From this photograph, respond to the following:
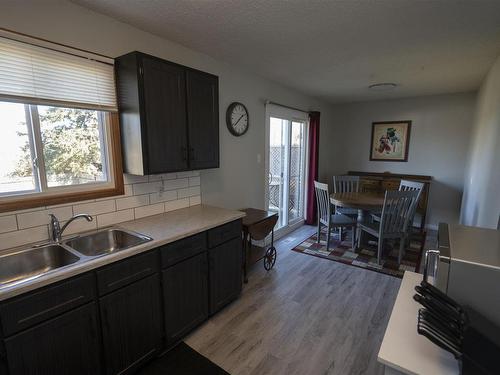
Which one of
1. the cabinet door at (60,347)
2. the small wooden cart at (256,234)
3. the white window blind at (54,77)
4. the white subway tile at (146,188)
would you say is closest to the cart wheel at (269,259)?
the small wooden cart at (256,234)

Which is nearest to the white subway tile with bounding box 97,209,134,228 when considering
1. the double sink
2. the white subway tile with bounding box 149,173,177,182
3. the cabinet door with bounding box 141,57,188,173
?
the double sink

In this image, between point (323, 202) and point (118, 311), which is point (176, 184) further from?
point (323, 202)

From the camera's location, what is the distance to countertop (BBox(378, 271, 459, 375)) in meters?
0.88

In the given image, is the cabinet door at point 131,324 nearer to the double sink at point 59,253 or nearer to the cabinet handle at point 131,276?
the cabinet handle at point 131,276

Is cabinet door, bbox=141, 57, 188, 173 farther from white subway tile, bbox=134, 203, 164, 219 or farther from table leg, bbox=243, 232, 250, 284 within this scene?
table leg, bbox=243, 232, 250, 284

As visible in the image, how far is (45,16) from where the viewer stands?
1667 millimetres

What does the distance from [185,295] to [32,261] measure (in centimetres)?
101

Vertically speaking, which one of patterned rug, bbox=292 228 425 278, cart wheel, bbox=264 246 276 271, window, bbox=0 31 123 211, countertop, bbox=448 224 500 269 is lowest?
patterned rug, bbox=292 228 425 278

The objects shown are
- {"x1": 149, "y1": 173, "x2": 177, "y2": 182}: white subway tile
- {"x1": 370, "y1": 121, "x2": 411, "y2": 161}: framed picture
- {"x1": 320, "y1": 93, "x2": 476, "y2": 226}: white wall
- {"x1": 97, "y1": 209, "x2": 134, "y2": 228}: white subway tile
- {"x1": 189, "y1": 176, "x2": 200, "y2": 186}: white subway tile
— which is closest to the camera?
{"x1": 97, "y1": 209, "x2": 134, "y2": 228}: white subway tile

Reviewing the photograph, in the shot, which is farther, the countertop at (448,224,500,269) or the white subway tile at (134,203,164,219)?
the white subway tile at (134,203,164,219)

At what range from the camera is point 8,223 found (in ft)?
5.27

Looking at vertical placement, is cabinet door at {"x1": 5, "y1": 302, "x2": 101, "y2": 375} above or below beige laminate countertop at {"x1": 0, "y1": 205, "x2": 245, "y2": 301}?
below

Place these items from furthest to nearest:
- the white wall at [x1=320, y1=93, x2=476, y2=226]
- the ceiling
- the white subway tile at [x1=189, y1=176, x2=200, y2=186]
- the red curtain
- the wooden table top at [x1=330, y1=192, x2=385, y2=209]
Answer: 1. the red curtain
2. the white wall at [x1=320, y1=93, x2=476, y2=226]
3. the wooden table top at [x1=330, y1=192, x2=385, y2=209]
4. the white subway tile at [x1=189, y1=176, x2=200, y2=186]
5. the ceiling

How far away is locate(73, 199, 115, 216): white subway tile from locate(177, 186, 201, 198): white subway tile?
2.18 feet
